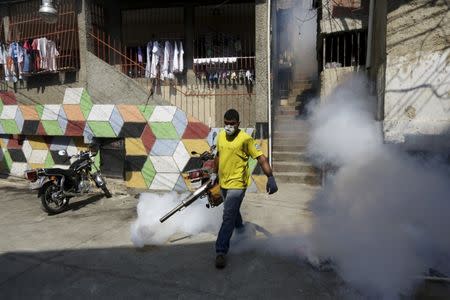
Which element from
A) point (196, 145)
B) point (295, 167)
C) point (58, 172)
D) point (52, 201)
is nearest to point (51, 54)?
point (58, 172)

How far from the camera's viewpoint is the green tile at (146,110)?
8.02m

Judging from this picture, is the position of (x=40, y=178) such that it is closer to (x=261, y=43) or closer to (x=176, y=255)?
(x=176, y=255)

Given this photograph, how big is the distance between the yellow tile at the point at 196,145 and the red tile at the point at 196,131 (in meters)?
0.09

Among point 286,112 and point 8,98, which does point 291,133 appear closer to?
point 286,112

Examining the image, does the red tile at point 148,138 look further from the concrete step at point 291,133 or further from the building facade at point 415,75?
the building facade at point 415,75

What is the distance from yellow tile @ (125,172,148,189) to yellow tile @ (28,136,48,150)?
286 cm

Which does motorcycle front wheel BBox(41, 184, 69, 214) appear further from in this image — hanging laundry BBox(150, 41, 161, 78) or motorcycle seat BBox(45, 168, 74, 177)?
hanging laundry BBox(150, 41, 161, 78)

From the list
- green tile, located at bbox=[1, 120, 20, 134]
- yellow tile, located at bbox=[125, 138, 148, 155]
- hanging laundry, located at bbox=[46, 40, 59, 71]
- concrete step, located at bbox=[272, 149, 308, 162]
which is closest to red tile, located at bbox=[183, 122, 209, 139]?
yellow tile, located at bbox=[125, 138, 148, 155]

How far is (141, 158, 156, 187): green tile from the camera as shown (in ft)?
27.1

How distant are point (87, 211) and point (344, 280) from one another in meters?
5.05

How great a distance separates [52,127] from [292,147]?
609 cm

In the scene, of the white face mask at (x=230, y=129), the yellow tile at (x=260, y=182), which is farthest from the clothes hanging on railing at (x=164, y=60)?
the white face mask at (x=230, y=129)

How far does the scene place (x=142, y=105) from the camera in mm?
8086

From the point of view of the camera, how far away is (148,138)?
816cm
